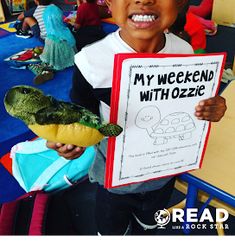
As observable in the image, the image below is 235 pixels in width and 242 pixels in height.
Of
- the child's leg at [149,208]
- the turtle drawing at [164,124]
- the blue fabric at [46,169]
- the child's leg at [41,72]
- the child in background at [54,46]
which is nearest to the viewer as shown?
the turtle drawing at [164,124]

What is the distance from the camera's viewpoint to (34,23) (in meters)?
2.84

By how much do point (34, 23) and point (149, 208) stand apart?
97.3 inches

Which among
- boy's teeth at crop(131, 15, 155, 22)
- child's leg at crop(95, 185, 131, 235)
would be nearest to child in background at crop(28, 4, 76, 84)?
child's leg at crop(95, 185, 131, 235)

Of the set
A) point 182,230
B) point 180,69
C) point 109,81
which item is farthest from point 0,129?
point 180,69

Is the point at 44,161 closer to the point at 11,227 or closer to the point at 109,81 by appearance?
the point at 11,227

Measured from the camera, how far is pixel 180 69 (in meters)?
0.52

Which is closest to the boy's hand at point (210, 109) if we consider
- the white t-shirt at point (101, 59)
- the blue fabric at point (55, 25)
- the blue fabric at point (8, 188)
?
the white t-shirt at point (101, 59)

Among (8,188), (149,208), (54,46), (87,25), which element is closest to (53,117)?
(149,208)

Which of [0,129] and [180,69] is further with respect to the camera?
[0,129]

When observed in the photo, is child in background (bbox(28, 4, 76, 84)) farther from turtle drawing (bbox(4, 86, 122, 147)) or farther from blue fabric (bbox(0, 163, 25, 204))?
turtle drawing (bbox(4, 86, 122, 147))

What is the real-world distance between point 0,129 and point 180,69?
137 cm

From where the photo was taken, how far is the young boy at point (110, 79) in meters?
0.52

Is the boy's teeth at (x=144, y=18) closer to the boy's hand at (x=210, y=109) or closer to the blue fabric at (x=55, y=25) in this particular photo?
the boy's hand at (x=210, y=109)

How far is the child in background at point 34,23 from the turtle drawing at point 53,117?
7.43ft
